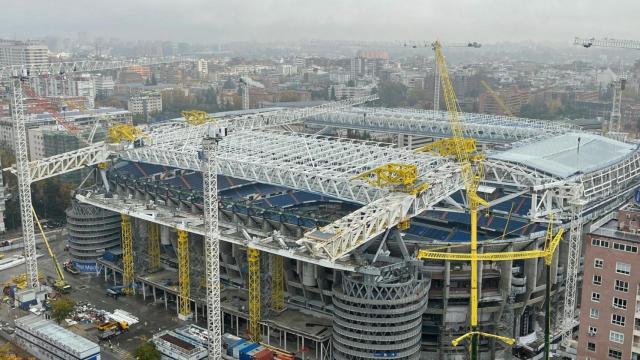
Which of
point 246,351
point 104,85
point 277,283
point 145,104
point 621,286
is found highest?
point 104,85

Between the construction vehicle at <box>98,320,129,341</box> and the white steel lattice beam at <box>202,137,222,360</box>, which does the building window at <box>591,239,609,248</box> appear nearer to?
the white steel lattice beam at <box>202,137,222,360</box>

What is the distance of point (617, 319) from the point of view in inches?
1366

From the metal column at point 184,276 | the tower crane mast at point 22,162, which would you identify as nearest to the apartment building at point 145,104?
the tower crane mast at point 22,162

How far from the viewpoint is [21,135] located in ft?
165

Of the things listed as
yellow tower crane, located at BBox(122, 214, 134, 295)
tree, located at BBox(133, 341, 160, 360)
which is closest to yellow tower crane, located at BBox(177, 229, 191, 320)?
tree, located at BBox(133, 341, 160, 360)

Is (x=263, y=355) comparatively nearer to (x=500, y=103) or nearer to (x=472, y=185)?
(x=472, y=185)

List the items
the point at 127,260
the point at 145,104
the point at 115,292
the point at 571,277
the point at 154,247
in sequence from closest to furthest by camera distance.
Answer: the point at 571,277 → the point at 115,292 → the point at 127,260 → the point at 154,247 → the point at 145,104

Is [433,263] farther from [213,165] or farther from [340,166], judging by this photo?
[213,165]

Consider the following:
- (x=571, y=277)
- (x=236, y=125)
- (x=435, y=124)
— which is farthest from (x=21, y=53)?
(x=571, y=277)

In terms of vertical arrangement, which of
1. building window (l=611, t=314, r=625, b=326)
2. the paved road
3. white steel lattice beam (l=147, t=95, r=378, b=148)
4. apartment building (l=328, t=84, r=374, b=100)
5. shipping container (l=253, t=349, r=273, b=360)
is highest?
apartment building (l=328, t=84, r=374, b=100)

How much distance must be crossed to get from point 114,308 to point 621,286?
126ft

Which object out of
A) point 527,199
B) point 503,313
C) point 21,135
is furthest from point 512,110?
point 21,135

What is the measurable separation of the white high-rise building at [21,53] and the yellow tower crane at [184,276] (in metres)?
139

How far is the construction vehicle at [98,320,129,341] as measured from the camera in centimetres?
4652
